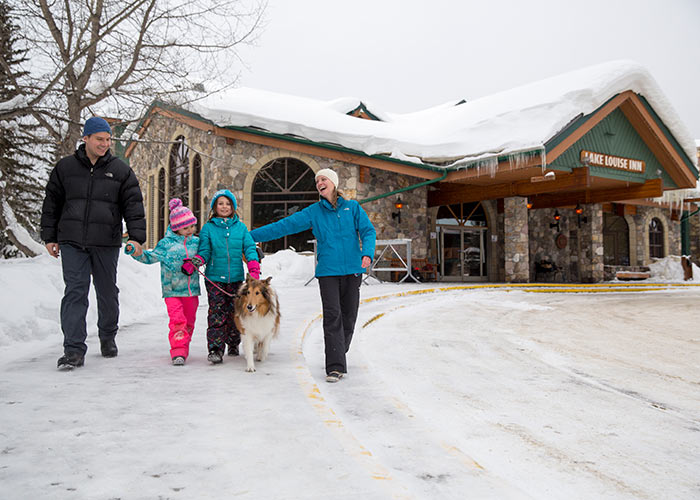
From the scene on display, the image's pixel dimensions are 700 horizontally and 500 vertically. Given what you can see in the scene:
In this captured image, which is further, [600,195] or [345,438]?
[600,195]

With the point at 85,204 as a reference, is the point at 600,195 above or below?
above

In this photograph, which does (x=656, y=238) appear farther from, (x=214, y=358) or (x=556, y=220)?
(x=214, y=358)

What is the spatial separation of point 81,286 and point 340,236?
6.72 ft

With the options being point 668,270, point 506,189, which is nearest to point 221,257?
point 506,189

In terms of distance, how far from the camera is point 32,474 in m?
2.03

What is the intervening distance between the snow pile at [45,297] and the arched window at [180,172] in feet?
27.5

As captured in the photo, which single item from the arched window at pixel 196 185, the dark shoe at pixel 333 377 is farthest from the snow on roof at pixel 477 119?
the dark shoe at pixel 333 377

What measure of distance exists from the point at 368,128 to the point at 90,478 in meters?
15.6

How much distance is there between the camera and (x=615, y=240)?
960 inches

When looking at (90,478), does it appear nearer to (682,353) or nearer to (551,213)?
(682,353)

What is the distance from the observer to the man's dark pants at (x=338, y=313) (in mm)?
4059

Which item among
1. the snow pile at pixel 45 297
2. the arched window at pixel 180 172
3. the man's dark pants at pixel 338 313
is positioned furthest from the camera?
the arched window at pixel 180 172

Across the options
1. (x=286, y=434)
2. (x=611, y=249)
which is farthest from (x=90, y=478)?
(x=611, y=249)

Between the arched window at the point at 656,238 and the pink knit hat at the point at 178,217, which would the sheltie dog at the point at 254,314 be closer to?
the pink knit hat at the point at 178,217
